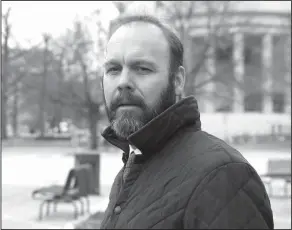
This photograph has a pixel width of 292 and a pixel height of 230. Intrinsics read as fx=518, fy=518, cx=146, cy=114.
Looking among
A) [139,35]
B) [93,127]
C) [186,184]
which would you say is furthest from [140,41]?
[93,127]

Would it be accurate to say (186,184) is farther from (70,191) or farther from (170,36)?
(70,191)

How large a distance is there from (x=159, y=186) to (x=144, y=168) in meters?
0.15

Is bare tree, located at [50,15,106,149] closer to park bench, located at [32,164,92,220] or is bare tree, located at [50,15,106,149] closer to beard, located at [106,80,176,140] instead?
park bench, located at [32,164,92,220]

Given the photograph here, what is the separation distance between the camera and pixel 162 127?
152 centimetres

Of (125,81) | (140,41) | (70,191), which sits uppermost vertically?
(140,41)

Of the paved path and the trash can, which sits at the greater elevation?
the trash can

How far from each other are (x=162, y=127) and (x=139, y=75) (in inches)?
7.0

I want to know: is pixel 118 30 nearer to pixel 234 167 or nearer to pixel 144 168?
pixel 144 168

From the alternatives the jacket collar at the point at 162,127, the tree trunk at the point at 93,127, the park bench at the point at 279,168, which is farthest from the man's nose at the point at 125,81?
the tree trunk at the point at 93,127

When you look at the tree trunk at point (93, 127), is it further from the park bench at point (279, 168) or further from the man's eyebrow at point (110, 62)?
the man's eyebrow at point (110, 62)

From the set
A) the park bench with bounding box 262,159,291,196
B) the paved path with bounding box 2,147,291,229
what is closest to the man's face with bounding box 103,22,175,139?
the paved path with bounding box 2,147,291,229

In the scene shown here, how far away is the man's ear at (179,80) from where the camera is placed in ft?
5.46

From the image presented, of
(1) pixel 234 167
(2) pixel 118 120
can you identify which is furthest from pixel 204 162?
(2) pixel 118 120

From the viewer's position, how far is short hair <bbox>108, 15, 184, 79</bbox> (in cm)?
160
